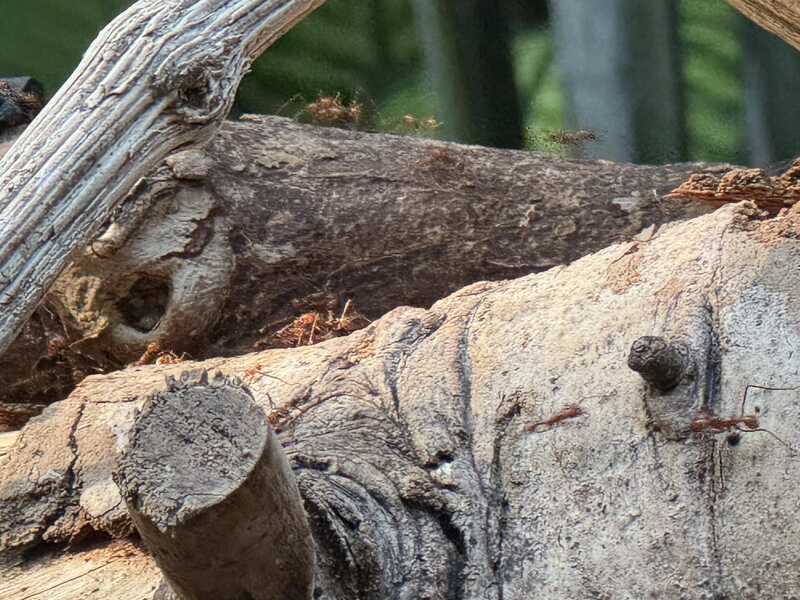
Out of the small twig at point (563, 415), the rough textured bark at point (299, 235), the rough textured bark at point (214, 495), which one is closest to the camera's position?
the rough textured bark at point (214, 495)

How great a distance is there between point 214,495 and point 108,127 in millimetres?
528

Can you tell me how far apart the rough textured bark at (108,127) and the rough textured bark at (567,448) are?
22 centimetres

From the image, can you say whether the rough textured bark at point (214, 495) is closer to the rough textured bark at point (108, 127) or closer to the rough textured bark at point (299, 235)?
the rough textured bark at point (108, 127)

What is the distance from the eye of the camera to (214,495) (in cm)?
79

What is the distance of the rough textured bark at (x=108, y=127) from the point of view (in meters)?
1.13

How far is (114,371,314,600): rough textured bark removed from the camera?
79 centimetres

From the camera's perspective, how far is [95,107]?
3.91 feet

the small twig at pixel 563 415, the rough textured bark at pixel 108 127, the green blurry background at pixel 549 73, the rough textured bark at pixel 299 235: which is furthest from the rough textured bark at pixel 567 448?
the green blurry background at pixel 549 73

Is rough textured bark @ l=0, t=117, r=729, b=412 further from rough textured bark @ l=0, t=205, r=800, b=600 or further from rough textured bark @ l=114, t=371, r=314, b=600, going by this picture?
rough textured bark @ l=114, t=371, r=314, b=600

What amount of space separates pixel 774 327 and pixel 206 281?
0.88 metres

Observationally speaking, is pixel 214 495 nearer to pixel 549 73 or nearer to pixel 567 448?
pixel 567 448

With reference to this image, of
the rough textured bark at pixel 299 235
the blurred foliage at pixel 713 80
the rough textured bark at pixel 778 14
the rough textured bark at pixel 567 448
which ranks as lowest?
the rough textured bark at pixel 567 448

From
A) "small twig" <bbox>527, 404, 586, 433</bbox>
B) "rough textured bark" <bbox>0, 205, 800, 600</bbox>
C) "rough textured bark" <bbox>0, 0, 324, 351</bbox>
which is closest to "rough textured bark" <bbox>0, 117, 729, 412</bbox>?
"rough textured bark" <bbox>0, 0, 324, 351</bbox>

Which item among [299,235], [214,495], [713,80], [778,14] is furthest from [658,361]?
[713,80]
